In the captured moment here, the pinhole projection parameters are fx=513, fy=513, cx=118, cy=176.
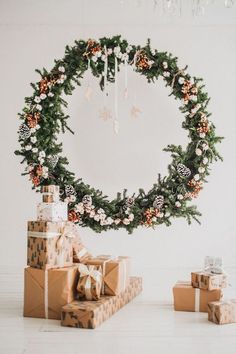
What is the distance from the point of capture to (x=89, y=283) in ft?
11.0

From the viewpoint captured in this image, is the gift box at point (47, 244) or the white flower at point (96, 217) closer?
the gift box at point (47, 244)

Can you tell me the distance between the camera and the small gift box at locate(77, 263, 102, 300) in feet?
11.0

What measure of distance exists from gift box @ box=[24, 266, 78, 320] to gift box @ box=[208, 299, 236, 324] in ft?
3.00

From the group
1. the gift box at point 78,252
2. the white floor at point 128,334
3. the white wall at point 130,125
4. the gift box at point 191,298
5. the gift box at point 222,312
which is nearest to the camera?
the white floor at point 128,334

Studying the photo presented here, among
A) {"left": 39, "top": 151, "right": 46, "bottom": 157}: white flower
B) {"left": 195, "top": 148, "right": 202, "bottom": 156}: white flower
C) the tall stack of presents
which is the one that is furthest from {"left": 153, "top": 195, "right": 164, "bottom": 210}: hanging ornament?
{"left": 39, "top": 151, "right": 46, "bottom": 157}: white flower

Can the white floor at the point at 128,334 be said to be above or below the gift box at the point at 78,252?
below

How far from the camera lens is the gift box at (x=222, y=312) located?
325 cm

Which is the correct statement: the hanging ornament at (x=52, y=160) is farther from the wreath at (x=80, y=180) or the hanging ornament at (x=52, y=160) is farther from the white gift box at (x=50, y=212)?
the white gift box at (x=50, y=212)

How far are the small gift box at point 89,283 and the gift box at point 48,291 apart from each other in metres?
0.05

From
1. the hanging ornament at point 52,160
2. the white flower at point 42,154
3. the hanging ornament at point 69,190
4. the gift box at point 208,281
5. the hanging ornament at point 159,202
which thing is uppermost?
the white flower at point 42,154

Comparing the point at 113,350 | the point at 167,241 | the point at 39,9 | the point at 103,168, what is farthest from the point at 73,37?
the point at 113,350

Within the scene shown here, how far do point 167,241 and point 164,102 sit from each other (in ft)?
5.44

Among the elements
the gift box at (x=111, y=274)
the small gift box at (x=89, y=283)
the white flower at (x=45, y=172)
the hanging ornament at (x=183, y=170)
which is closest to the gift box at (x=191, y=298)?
the gift box at (x=111, y=274)

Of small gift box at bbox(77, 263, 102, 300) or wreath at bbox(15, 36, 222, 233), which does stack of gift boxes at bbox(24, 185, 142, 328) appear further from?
wreath at bbox(15, 36, 222, 233)
